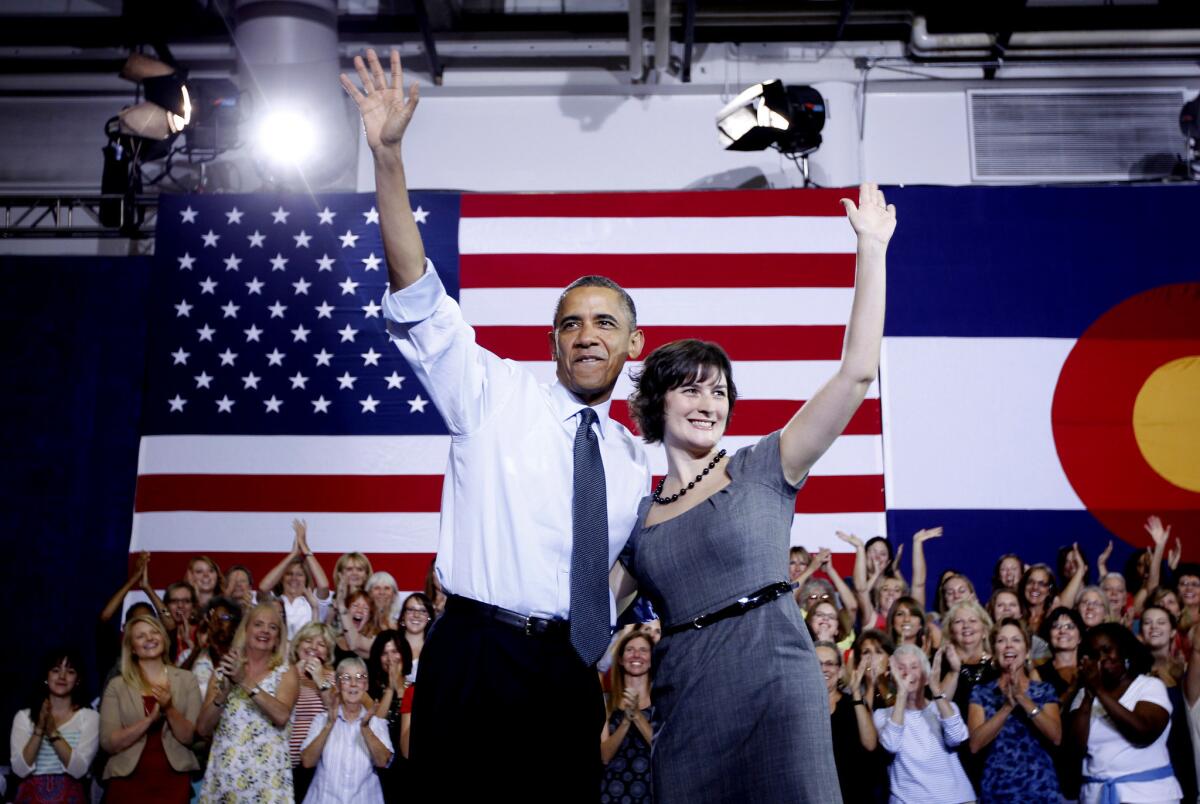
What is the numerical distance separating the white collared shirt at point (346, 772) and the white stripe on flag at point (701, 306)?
2.88 metres

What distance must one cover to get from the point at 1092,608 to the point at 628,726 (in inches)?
94.3

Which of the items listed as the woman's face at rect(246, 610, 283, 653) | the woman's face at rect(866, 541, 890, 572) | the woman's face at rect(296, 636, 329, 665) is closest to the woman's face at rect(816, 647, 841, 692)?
the woman's face at rect(866, 541, 890, 572)

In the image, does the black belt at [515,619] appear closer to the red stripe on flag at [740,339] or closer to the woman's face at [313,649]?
the woman's face at [313,649]

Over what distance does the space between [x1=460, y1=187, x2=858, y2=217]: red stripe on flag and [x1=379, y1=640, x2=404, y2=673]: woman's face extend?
3090 millimetres

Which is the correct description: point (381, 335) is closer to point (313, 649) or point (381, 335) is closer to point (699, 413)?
point (313, 649)

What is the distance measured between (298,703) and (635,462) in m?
3.12

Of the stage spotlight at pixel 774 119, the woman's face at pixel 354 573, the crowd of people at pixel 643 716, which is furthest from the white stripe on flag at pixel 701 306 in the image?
the crowd of people at pixel 643 716

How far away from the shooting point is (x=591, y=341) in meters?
1.95

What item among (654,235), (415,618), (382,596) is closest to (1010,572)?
(654,235)

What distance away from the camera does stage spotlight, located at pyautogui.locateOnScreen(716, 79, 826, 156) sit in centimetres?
670

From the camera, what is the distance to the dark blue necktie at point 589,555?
5.73 ft

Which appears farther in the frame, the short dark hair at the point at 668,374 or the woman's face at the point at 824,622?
the woman's face at the point at 824,622

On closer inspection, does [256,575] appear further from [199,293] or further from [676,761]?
[676,761]

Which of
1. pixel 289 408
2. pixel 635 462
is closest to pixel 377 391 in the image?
pixel 289 408
